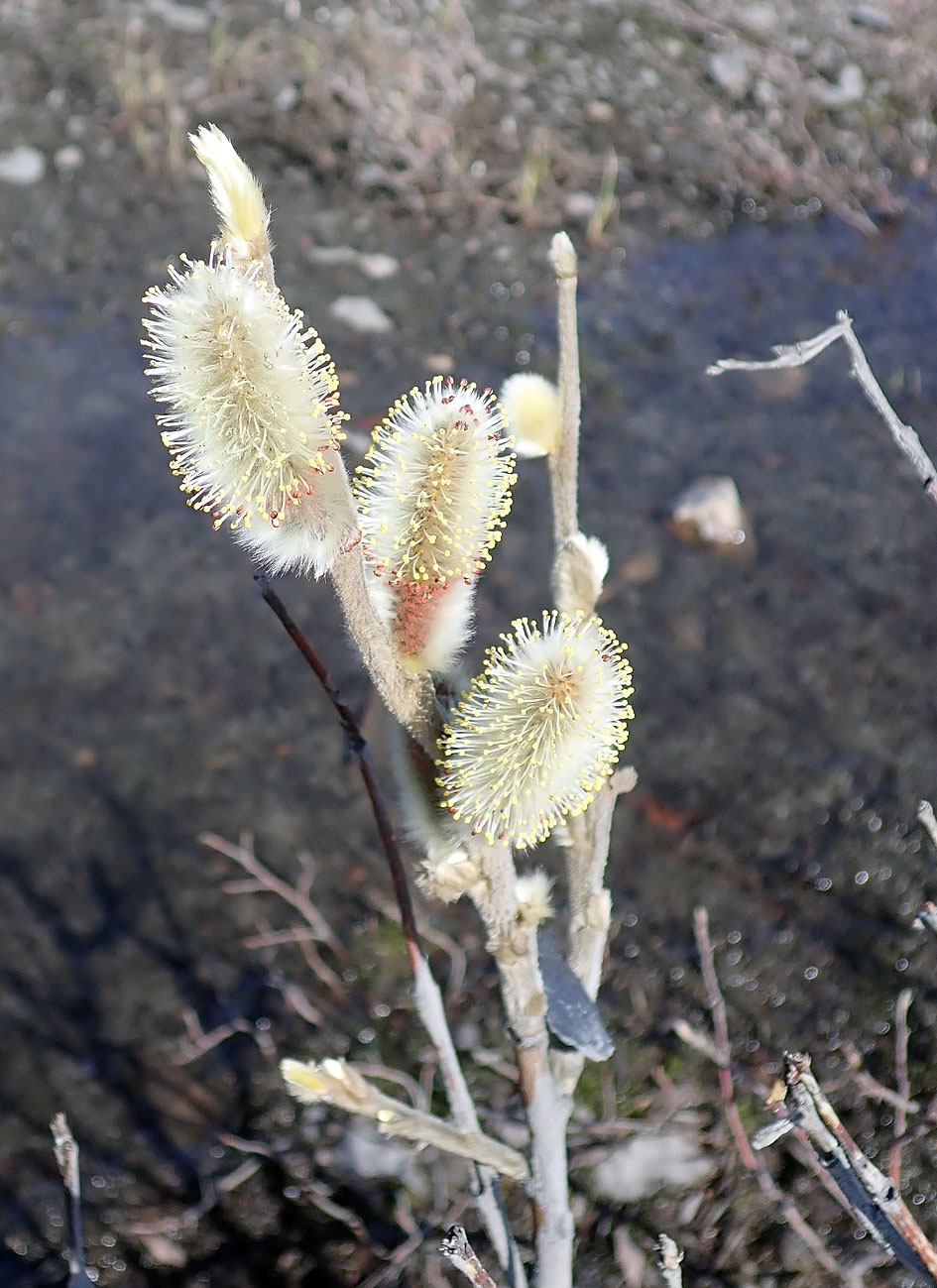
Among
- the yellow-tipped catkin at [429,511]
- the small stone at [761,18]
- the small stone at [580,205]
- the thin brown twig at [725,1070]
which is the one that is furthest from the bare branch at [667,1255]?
the small stone at [761,18]

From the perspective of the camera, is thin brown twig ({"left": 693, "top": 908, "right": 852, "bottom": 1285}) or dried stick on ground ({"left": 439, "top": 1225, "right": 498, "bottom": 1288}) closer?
dried stick on ground ({"left": 439, "top": 1225, "right": 498, "bottom": 1288})

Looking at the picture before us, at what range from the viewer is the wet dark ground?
2297mm

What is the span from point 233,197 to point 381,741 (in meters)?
2.24

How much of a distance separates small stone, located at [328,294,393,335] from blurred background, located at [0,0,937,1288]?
0.05 feet

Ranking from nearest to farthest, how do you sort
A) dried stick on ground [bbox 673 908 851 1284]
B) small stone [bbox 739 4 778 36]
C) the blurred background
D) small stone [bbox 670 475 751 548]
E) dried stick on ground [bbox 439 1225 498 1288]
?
dried stick on ground [bbox 439 1225 498 1288]
dried stick on ground [bbox 673 908 851 1284]
the blurred background
small stone [bbox 670 475 751 548]
small stone [bbox 739 4 778 36]

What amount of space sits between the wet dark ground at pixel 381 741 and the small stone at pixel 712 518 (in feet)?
0.20

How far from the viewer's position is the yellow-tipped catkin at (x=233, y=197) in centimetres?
83

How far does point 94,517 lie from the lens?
12.4 ft

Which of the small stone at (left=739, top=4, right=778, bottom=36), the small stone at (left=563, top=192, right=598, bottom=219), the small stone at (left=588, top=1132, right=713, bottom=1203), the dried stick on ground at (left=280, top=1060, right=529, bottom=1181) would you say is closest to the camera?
the dried stick on ground at (left=280, top=1060, right=529, bottom=1181)

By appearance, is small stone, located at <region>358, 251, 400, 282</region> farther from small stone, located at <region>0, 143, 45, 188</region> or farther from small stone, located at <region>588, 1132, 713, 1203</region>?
small stone, located at <region>588, 1132, 713, 1203</region>

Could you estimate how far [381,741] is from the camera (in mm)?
3002

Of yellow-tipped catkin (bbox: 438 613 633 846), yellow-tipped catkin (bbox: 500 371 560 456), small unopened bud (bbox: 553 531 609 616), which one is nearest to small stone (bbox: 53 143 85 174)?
yellow-tipped catkin (bbox: 500 371 560 456)

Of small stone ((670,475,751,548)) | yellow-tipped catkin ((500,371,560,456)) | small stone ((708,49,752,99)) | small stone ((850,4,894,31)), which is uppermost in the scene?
yellow-tipped catkin ((500,371,560,456))

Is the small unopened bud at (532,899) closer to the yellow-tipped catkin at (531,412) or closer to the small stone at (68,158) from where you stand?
the yellow-tipped catkin at (531,412)
